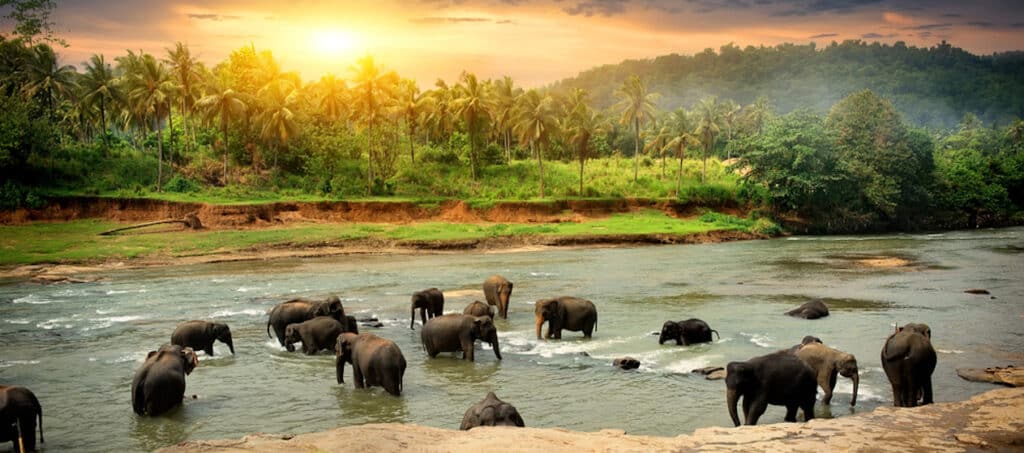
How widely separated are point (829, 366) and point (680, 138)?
56.1m

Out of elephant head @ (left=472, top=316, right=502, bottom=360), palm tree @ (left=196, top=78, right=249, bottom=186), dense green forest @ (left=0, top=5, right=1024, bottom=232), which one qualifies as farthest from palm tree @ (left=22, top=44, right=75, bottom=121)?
elephant head @ (left=472, top=316, right=502, bottom=360)

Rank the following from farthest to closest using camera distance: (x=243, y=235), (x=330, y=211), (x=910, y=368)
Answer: (x=330, y=211), (x=243, y=235), (x=910, y=368)

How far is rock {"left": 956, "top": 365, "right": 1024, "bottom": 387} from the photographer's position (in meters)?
14.3

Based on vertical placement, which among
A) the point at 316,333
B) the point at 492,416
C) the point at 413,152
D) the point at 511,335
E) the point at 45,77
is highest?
the point at 45,77

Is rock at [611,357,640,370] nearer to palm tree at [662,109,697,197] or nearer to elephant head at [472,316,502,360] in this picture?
elephant head at [472,316,502,360]

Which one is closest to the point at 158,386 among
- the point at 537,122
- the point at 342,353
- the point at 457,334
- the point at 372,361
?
the point at 342,353

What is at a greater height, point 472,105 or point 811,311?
point 472,105

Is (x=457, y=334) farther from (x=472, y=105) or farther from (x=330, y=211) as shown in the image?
(x=472, y=105)

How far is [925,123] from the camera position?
139750 mm

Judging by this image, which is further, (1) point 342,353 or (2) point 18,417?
(1) point 342,353

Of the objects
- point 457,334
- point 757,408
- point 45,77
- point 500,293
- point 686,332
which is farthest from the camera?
point 45,77

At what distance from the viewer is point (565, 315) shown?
19906 mm

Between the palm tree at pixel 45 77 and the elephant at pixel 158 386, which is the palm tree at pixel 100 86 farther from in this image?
the elephant at pixel 158 386

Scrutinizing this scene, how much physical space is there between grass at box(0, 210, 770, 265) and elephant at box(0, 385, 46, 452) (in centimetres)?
3059
